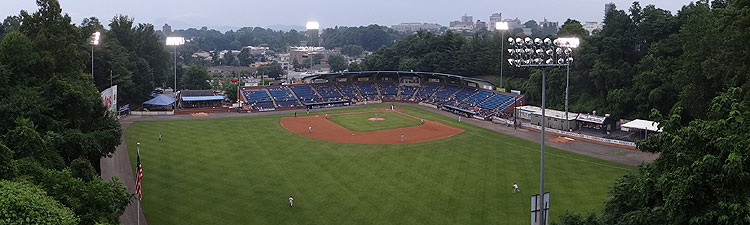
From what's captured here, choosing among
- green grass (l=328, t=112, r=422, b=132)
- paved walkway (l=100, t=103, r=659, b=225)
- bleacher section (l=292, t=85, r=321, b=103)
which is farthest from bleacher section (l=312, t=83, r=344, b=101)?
paved walkway (l=100, t=103, r=659, b=225)

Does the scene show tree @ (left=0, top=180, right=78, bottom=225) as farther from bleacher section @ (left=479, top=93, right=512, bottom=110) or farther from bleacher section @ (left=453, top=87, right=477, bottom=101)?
bleacher section @ (left=453, top=87, right=477, bottom=101)

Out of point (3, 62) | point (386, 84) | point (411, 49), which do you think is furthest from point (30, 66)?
point (411, 49)

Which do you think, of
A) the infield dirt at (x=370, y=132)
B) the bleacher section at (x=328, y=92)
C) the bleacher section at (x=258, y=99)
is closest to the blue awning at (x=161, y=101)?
the bleacher section at (x=258, y=99)

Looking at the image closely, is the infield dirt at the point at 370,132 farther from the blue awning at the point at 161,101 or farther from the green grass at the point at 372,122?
the blue awning at the point at 161,101

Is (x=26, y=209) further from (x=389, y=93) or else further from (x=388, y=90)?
(x=388, y=90)

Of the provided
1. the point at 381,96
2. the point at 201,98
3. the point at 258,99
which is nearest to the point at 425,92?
the point at 381,96

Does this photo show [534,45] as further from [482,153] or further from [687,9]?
[687,9]
